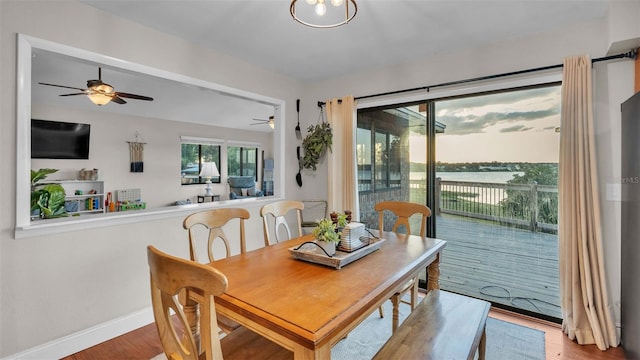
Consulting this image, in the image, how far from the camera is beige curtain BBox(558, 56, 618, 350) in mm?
2199

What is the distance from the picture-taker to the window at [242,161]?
8.59m

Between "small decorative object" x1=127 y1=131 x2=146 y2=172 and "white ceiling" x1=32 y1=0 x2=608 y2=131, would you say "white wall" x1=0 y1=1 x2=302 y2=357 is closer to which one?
"white ceiling" x1=32 y1=0 x2=608 y2=131

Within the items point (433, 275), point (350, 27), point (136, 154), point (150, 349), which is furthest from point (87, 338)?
point (136, 154)

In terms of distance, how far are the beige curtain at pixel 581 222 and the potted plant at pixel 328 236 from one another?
2.01 metres

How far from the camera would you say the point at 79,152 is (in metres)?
5.59

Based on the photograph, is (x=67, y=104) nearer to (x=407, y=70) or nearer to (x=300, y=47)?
(x=300, y=47)

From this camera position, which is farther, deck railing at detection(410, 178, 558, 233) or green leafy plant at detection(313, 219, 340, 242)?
deck railing at detection(410, 178, 558, 233)

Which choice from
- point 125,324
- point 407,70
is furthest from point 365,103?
point 125,324

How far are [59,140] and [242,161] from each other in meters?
4.33

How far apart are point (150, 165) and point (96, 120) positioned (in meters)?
1.33

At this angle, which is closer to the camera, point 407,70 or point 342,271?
point 342,271

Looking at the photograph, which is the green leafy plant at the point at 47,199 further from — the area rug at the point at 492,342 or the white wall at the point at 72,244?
the area rug at the point at 492,342

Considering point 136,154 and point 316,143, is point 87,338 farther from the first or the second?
point 136,154

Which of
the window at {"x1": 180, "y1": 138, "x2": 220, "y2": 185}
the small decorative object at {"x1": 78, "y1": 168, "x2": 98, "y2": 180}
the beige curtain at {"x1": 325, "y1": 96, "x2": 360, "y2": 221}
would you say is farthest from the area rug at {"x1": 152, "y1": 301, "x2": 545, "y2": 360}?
the window at {"x1": 180, "y1": 138, "x2": 220, "y2": 185}
